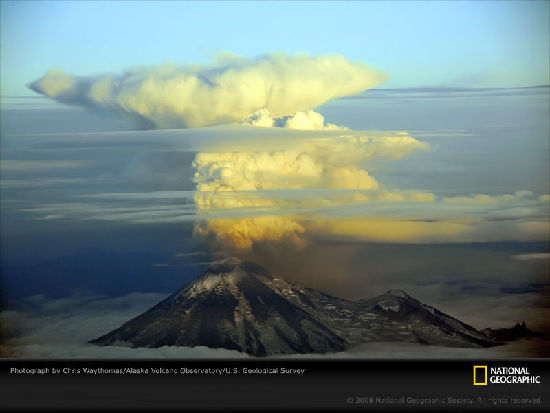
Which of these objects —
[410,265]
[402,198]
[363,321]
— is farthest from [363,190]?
[363,321]

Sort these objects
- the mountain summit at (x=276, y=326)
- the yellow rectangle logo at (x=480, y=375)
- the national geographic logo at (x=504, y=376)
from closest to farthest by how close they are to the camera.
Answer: the national geographic logo at (x=504, y=376) → the yellow rectangle logo at (x=480, y=375) → the mountain summit at (x=276, y=326)

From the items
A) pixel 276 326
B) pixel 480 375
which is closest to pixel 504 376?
pixel 480 375

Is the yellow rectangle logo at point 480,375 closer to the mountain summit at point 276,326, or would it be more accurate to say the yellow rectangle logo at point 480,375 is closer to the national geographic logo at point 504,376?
the national geographic logo at point 504,376

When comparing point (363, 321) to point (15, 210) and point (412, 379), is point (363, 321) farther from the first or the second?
point (15, 210)

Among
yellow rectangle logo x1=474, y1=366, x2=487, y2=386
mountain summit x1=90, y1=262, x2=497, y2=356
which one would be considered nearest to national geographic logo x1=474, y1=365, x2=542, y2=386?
yellow rectangle logo x1=474, y1=366, x2=487, y2=386

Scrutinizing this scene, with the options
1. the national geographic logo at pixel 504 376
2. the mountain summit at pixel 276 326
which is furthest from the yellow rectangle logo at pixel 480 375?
the mountain summit at pixel 276 326

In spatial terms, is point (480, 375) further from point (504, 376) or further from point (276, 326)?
point (276, 326)
